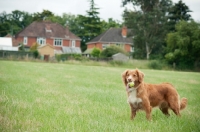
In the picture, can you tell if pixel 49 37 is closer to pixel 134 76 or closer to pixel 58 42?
pixel 58 42

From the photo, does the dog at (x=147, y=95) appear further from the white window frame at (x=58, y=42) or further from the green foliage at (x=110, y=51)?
the white window frame at (x=58, y=42)

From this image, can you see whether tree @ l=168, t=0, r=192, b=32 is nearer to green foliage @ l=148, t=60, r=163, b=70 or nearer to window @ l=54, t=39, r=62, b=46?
green foliage @ l=148, t=60, r=163, b=70

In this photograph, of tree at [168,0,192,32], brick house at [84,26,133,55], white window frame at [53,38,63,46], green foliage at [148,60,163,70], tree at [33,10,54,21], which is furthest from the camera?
tree at [33,10,54,21]

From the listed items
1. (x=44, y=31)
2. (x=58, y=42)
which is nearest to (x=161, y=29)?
(x=58, y=42)

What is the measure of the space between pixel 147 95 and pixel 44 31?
6564cm

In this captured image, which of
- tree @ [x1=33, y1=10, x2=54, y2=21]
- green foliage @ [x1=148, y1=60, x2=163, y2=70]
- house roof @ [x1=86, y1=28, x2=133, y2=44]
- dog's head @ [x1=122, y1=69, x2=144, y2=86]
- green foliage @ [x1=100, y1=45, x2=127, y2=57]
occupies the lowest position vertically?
green foliage @ [x1=148, y1=60, x2=163, y2=70]

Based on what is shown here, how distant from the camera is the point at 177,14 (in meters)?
54.7

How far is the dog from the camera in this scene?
6.16 meters

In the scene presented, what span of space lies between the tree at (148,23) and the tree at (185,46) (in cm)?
→ 588

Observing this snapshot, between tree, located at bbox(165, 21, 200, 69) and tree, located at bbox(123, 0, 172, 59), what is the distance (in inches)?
232

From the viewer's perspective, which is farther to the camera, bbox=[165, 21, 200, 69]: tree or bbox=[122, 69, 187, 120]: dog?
bbox=[165, 21, 200, 69]: tree

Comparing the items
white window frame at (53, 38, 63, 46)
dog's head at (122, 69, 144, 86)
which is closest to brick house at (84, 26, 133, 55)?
white window frame at (53, 38, 63, 46)

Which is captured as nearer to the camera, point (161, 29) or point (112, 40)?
point (161, 29)

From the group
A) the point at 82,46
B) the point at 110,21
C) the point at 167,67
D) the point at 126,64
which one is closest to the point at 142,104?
the point at 126,64
